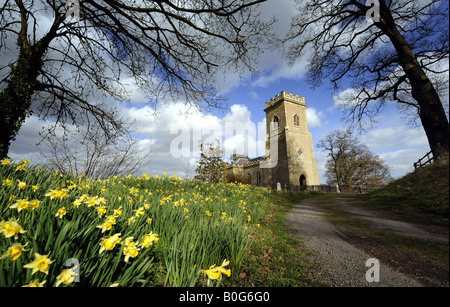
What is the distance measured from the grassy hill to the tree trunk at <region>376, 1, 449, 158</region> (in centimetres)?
10

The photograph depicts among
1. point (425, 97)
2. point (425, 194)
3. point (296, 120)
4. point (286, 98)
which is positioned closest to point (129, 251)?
point (425, 194)

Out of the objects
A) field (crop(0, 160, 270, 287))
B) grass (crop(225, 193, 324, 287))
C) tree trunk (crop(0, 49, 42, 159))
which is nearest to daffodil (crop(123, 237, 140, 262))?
Result: field (crop(0, 160, 270, 287))

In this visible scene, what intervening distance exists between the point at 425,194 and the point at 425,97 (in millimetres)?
917

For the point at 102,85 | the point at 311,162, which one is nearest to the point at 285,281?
the point at 102,85

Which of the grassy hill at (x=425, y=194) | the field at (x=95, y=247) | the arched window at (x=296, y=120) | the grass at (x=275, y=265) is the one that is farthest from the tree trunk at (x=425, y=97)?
the arched window at (x=296, y=120)

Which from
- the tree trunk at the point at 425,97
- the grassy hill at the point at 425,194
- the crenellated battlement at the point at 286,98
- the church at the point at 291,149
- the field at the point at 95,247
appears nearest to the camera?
the grassy hill at the point at 425,194

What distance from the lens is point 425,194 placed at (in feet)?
2.82

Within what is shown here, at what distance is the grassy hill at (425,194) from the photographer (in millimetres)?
736

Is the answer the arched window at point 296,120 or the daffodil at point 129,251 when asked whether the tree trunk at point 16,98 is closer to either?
the daffodil at point 129,251

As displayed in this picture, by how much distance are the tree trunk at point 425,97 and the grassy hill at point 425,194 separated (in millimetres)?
96

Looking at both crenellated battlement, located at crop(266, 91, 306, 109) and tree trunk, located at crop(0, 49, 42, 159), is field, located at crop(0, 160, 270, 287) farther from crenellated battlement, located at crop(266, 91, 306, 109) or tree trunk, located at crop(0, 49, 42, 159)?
crenellated battlement, located at crop(266, 91, 306, 109)

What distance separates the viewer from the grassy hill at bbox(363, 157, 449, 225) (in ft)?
2.41

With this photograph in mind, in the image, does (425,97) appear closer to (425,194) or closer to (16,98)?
(425,194)
